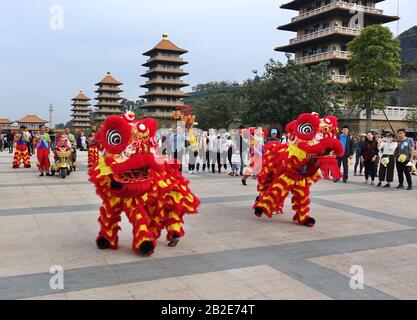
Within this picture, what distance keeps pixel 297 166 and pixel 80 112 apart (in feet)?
204

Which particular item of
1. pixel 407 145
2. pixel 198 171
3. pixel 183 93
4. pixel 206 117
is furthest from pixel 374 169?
pixel 183 93

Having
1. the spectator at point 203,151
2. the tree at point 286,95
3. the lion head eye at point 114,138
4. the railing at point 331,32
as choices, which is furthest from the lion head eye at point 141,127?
the railing at point 331,32

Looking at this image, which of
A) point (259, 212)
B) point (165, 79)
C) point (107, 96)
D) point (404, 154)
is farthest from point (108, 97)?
point (259, 212)

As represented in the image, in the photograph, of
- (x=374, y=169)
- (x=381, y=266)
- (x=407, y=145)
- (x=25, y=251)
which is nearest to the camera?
(x=381, y=266)

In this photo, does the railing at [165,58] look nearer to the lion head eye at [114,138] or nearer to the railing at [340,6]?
the railing at [340,6]

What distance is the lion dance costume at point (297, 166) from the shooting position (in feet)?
18.4

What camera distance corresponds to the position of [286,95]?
24500 mm

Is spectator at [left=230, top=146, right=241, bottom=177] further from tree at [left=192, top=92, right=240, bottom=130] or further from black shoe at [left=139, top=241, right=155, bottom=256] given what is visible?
tree at [left=192, top=92, right=240, bottom=130]

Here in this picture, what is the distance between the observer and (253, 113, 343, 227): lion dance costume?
18.4ft

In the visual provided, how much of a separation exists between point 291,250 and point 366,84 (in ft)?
76.3

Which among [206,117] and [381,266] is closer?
[381,266]

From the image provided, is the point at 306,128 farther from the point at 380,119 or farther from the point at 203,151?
the point at 380,119
